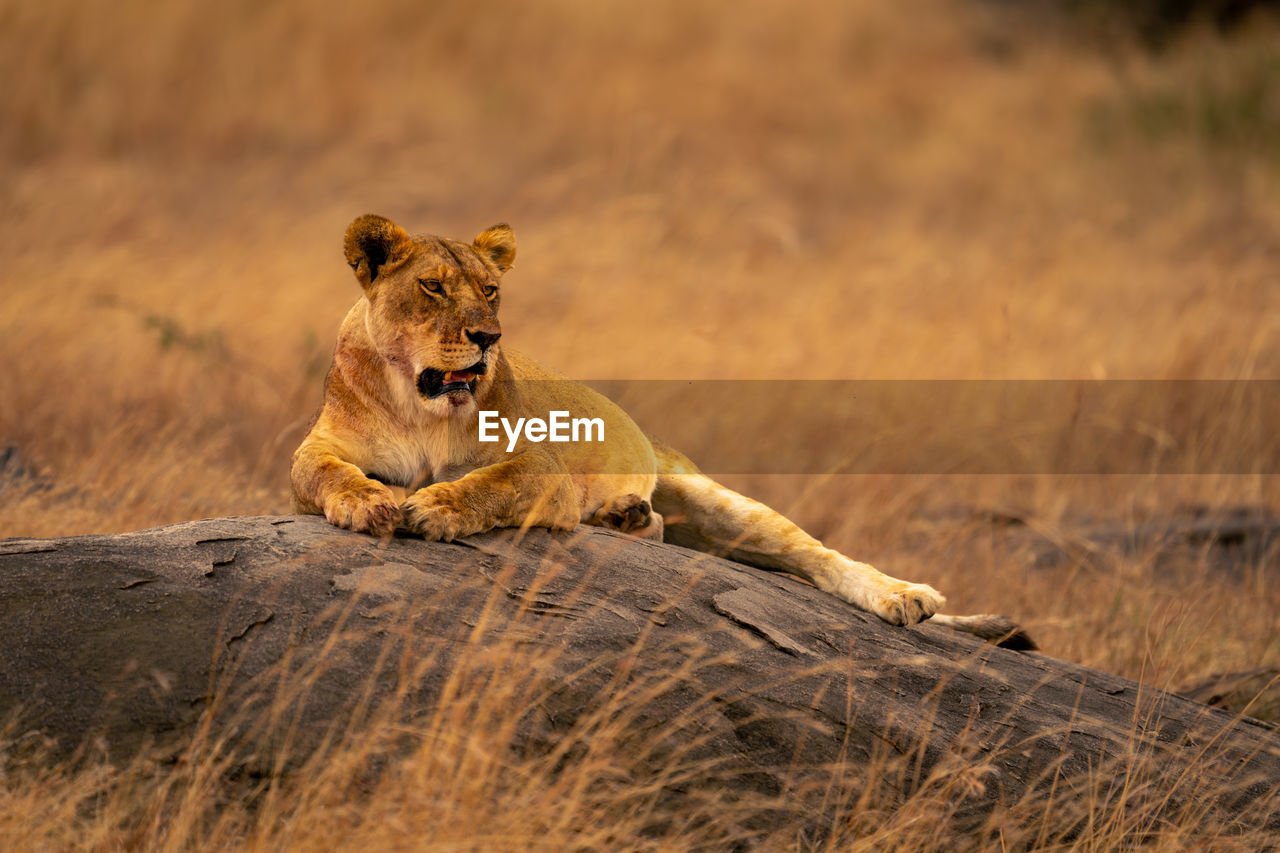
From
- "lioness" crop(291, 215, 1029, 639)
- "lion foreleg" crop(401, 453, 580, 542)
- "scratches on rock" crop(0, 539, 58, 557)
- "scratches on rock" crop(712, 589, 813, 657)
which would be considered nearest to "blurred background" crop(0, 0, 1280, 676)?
"scratches on rock" crop(0, 539, 58, 557)

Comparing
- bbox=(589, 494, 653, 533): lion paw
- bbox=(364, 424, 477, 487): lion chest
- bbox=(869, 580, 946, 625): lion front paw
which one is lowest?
bbox=(869, 580, 946, 625): lion front paw

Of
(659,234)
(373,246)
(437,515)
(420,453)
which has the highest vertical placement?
(659,234)

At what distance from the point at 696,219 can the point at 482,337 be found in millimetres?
12381

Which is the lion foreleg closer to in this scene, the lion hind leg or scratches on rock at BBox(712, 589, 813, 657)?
scratches on rock at BBox(712, 589, 813, 657)

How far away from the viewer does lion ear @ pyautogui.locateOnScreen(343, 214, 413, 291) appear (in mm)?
4227

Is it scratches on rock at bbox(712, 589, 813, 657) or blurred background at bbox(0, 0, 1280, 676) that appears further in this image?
blurred background at bbox(0, 0, 1280, 676)

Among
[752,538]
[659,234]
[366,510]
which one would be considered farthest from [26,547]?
[659,234]

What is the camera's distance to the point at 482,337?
4059 millimetres

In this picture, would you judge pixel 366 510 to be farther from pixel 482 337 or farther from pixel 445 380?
pixel 482 337

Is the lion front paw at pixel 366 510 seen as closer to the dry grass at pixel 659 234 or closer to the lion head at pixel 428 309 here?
the lion head at pixel 428 309

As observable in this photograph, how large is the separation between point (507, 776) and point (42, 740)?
1.14 meters

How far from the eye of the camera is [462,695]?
3.44 m

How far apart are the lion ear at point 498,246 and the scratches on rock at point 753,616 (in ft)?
4.58

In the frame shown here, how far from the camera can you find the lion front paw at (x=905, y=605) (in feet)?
15.7
